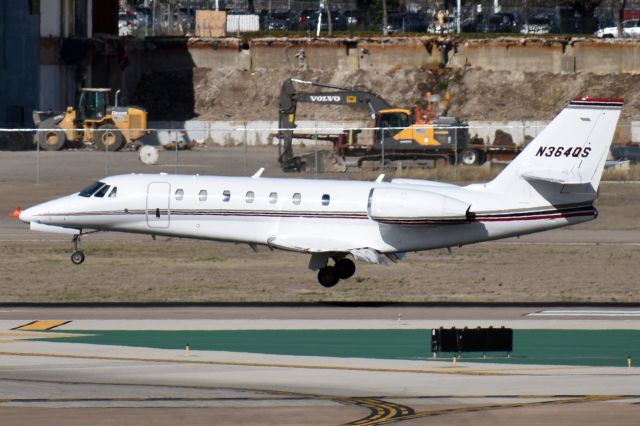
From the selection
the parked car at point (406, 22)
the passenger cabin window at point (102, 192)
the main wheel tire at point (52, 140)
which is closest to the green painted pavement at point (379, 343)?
the passenger cabin window at point (102, 192)

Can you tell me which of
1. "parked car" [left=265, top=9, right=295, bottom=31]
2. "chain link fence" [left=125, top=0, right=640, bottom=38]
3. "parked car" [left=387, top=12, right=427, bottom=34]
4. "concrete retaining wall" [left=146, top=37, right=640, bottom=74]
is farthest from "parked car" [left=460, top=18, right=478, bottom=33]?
"parked car" [left=265, top=9, right=295, bottom=31]

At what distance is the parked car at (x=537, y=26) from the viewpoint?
104188mm

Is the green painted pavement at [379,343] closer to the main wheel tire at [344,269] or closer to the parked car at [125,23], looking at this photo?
the main wheel tire at [344,269]

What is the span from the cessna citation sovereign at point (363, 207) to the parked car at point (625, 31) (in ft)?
223

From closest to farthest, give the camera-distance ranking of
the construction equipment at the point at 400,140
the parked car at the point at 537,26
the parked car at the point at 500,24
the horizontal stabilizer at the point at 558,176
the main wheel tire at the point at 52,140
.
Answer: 1. the horizontal stabilizer at the point at 558,176
2. the construction equipment at the point at 400,140
3. the main wheel tire at the point at 52,140
4. the parked car at the point at 537,26
5. the parked car at the point at 500,24

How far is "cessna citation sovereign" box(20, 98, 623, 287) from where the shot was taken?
1323 inches

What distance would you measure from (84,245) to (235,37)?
56151mm

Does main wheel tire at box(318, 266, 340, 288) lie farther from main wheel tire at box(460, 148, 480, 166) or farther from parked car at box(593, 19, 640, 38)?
parked car at box(593, 19, 640, 38)

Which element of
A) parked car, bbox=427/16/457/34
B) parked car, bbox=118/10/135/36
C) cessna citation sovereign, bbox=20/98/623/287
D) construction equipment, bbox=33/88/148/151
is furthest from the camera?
parked car, bbox=118/10/135/36

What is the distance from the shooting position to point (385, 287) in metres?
36.7

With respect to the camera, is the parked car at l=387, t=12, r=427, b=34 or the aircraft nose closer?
the aircraft nose

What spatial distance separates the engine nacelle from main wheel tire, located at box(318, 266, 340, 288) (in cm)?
244

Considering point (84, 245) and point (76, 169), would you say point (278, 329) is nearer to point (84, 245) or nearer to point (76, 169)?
point (84, 245)

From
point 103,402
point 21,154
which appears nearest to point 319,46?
point 21,154
